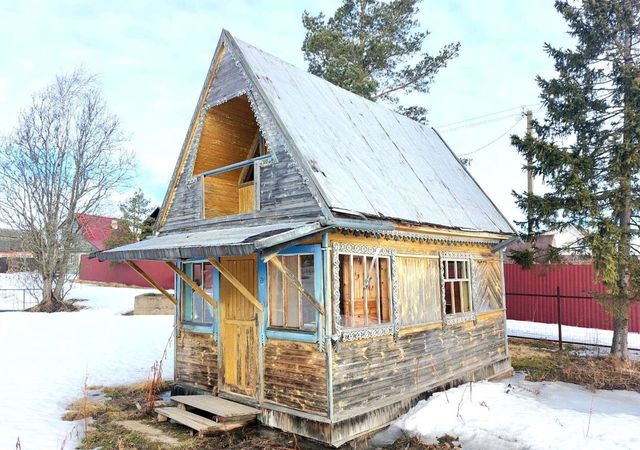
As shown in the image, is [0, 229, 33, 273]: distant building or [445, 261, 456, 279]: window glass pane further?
[0, 229, 33, 273]: distant building

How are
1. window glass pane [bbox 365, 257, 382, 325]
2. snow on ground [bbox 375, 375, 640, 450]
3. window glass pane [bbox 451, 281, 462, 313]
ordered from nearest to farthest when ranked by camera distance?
1. snow on ground [bbox 375, 375, 640, 450]
2. window glass pane [bbox 365, 257, 382, 325]
3. window glass pane [bbox 451, 281, 462, 313]

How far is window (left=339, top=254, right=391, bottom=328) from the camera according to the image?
24.0 feet

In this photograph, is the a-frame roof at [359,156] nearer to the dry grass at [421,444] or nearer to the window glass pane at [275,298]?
the window glass pane at [275,298]

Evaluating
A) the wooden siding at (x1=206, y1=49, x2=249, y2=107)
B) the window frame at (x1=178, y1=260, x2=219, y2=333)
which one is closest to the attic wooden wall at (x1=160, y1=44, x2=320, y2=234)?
the wooden siding at (x1=206, y1=49, x2=249, y2=107)

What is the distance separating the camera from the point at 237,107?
30.5ft

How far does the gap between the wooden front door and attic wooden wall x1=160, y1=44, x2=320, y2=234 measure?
0.91 meters

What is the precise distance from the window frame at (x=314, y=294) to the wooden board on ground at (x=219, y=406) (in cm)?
125

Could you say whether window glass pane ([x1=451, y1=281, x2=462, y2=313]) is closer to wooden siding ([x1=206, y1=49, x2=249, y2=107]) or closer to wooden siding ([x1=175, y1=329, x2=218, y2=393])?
wooden siding ([x1=175, y1=329, x2=218, y2=393])

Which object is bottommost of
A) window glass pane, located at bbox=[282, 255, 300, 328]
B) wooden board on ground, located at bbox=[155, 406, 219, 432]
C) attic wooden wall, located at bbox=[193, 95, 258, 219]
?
wooden board on ground, located at bbox=[155, 406, 219, 432]

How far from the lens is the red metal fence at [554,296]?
15305mm

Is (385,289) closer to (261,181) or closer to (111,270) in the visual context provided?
(261,181)

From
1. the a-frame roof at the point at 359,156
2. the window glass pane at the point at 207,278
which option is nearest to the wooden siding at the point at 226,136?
the a-frame roof at the point at 359,156

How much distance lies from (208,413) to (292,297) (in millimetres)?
2614

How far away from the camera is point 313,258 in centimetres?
721
